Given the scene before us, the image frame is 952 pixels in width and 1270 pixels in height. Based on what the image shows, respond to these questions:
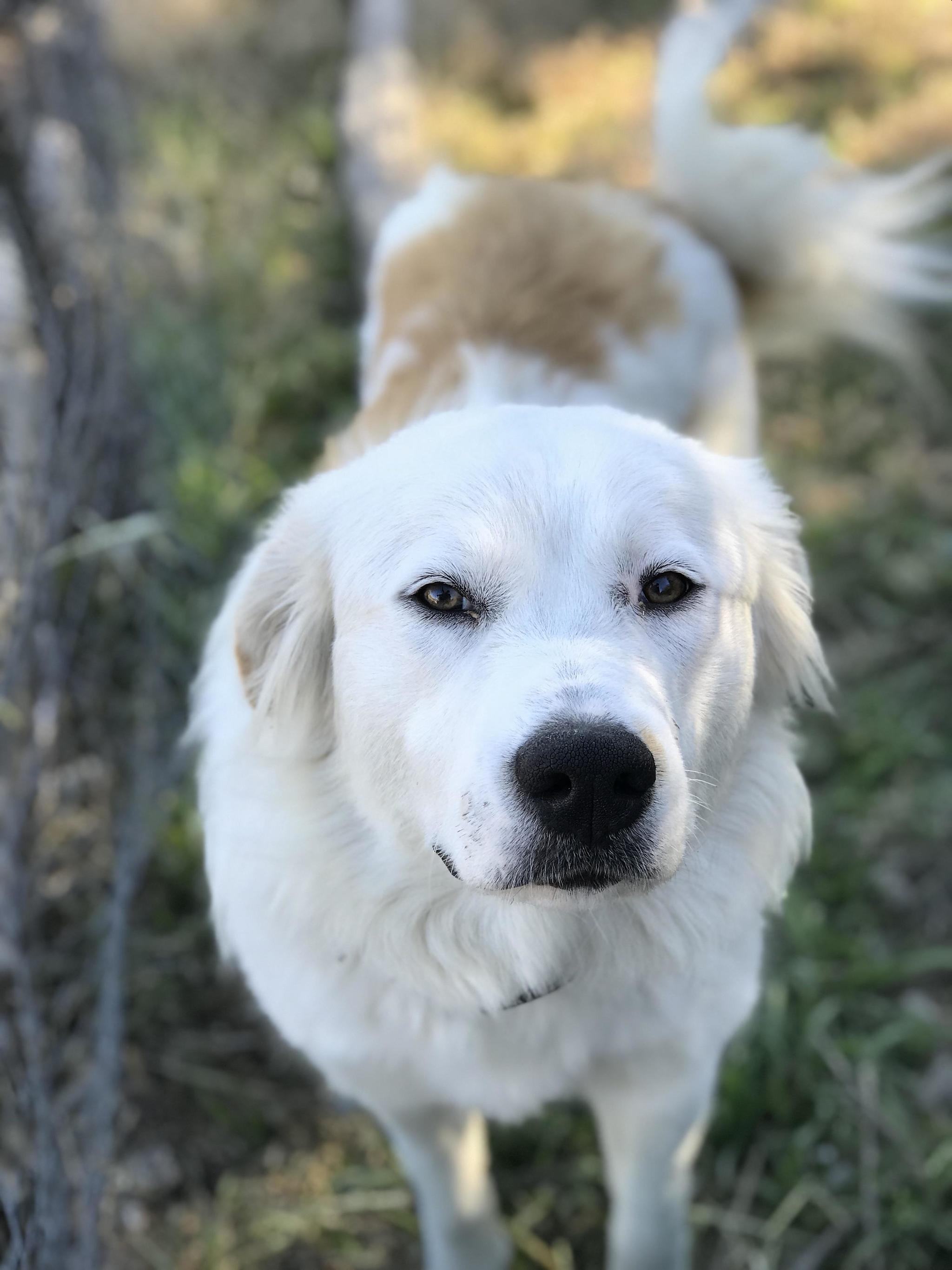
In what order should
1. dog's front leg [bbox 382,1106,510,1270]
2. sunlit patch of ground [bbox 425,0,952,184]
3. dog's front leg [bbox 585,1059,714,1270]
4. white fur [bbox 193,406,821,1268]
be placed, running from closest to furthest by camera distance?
1. white fur [bbox 193,406,821,1268]
2. dog's front leg [bbox 585,1059,714,1270]
3. dog's front leg [bbox 382,1106,510,1270]
4. sunlit patch of ground [bbox 425,0,952,184]

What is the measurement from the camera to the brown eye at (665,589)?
1.82 metres

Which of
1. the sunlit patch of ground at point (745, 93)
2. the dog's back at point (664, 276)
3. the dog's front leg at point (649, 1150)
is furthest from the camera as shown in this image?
the sunlit patch of ground at point (745, 93)

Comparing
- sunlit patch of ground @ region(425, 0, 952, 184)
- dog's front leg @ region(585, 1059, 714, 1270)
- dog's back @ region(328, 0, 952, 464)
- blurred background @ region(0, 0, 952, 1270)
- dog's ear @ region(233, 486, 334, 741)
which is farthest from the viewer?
sunlit patch of ground @ region(425, 0, 952, 184)

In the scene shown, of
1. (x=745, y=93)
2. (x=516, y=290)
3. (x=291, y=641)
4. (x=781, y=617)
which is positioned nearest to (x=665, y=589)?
(x=781, y=617)

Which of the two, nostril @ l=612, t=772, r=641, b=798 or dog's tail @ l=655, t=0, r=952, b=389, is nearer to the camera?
nostril @ l=612, t=772, r=641, b=798

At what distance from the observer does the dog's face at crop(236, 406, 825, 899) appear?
158 centimetres

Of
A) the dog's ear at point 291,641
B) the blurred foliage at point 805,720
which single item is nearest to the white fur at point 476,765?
the dog's ear at point 291,641

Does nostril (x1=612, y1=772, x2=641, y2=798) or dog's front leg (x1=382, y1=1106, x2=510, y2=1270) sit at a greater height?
nostril (x1=612, y1=772, x2=641, y2=798)

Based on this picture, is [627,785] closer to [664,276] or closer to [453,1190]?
[453,1190]

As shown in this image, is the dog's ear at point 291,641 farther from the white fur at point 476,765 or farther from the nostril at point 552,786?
the nostril at point 552,786

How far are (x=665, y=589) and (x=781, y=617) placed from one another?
39 cm

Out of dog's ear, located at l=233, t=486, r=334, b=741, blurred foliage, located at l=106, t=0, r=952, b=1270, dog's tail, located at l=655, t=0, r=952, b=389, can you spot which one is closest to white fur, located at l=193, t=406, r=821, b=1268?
dog's ear, located at l=233, t=486, r=334, b=741

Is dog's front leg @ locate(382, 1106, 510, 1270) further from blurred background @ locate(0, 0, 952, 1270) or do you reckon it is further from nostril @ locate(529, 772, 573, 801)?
nostril @ locate(529, 772, 573, 801)

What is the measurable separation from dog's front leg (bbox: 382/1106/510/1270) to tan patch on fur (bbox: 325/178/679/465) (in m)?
1.51
